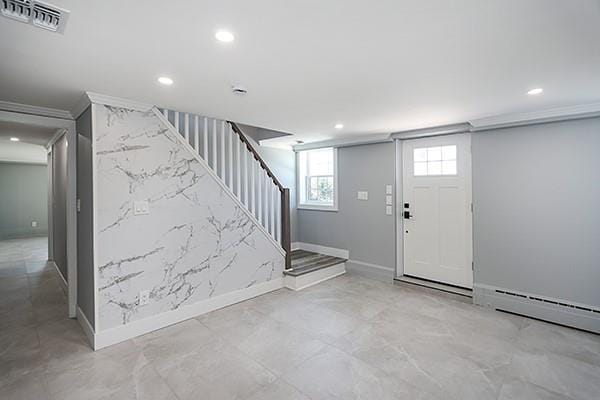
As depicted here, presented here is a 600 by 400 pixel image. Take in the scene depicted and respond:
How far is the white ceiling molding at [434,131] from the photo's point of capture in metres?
3.85

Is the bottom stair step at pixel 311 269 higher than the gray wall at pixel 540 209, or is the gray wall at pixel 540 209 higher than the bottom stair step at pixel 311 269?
the gray wall at pixel 540 209

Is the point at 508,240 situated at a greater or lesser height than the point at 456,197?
lesser

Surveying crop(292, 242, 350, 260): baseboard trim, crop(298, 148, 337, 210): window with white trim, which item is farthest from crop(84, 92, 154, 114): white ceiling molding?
crop(292, 242, 350, 260): baseboard trim

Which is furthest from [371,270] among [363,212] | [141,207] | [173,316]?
[141,207]

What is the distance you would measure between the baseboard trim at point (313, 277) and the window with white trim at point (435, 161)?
206 cm

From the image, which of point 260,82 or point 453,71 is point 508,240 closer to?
point 453,71

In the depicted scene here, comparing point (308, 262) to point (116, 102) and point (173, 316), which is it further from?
point (116, 102)

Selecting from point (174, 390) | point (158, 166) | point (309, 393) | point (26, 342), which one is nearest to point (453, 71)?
point (309, 393)

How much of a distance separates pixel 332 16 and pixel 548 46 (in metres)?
1.42

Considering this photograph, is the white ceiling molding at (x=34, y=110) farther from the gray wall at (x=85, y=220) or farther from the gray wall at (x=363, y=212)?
the gray wall at (x=363, y=212)

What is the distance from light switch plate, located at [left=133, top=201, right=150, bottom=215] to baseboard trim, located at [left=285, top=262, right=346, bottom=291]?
226 cm

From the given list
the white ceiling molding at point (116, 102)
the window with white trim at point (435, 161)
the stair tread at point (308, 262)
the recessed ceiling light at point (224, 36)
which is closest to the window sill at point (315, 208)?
the stair tread at point (308, 262)

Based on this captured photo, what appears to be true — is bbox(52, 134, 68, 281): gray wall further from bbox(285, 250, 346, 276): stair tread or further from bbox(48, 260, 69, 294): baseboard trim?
bbox(285, 250, 346, 276): stair tread

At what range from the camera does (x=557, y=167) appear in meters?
3.27
